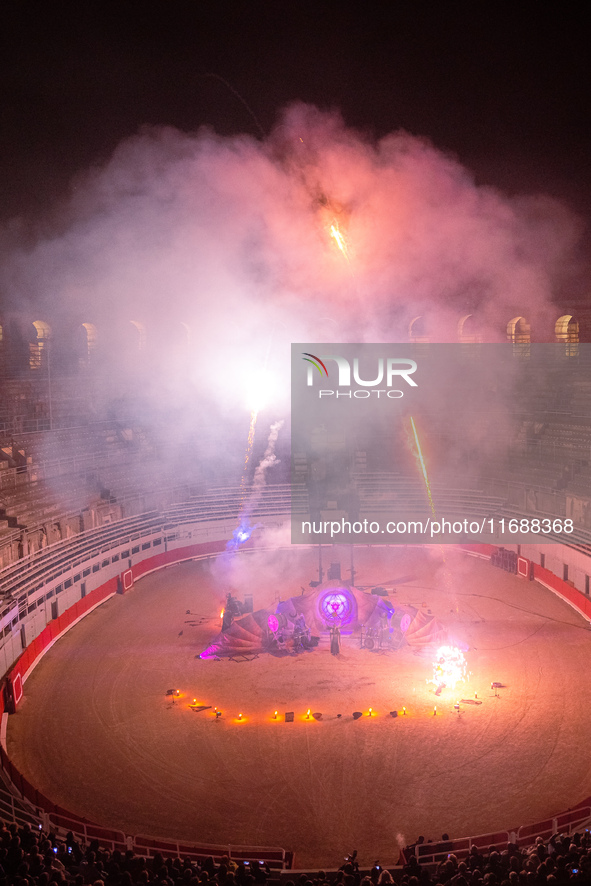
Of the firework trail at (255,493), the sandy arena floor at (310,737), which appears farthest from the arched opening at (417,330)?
the sandy arena floor at (310,737)

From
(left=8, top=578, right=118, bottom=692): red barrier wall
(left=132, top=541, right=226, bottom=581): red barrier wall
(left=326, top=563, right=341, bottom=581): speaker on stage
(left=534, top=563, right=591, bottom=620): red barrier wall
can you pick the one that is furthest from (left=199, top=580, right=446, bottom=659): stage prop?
(left=132, top=541, right=226, bottom=581): red barrier wall

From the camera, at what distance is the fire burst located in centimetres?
1461

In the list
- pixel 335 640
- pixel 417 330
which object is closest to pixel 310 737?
pixel 335 640

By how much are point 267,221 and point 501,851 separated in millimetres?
20138

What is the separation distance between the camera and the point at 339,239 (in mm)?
24672

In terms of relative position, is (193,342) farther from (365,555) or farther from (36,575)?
(36,575)

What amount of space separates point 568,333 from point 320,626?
56.3 feet

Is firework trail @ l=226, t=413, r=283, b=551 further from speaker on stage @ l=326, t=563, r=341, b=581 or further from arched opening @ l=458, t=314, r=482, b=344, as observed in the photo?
arched opening @ l=458, t=314, r=482, b=344

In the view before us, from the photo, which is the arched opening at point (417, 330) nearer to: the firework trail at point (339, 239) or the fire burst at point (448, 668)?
the firework trail at point (339, 239)

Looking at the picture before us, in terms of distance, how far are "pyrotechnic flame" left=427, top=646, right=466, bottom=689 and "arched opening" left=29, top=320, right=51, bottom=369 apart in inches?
750

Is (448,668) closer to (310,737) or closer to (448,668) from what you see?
(448,668)

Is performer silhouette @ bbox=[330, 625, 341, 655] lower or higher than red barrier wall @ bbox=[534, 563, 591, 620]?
lower

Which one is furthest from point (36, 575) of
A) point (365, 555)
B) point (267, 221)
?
point (267, 221)

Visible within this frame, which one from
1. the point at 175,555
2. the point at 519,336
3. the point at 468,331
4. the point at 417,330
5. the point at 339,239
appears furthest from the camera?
the point at 468,331
